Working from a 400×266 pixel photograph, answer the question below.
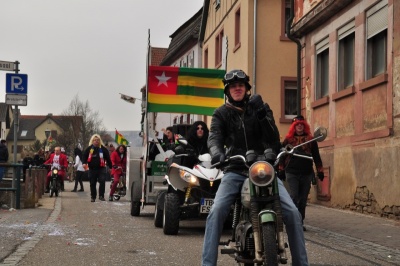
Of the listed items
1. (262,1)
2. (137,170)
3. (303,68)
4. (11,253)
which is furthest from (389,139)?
(262,1)

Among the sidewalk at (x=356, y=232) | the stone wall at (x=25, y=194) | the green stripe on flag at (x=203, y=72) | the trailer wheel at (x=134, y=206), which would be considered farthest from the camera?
the stone wall at (x=25, y=194)

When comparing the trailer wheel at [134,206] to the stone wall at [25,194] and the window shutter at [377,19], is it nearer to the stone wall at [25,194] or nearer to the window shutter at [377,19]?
the stone wall at [25,194]

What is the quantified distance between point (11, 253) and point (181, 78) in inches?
265

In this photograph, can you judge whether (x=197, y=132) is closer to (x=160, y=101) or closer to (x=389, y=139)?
(x=160, y=101)

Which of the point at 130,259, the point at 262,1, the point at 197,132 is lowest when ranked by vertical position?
the point at 130,259

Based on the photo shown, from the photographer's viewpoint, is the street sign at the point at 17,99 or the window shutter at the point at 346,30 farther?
the window shutter at the point at 346,30

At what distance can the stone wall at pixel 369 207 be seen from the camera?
13.1m

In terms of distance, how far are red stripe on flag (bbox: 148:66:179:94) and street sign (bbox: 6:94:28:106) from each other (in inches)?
158

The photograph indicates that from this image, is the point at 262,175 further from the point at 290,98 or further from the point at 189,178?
the point at 290,98

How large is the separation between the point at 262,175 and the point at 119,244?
428cm

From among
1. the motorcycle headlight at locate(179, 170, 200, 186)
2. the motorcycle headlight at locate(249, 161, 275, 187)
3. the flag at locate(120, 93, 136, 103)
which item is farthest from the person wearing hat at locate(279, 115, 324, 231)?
the flag at locate(120, 93, 136, 103)

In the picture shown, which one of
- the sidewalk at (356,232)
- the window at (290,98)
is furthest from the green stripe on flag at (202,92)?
the window at (290,98)

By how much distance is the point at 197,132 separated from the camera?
36.8 feet

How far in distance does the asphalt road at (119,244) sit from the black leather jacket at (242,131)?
80.0 inches
